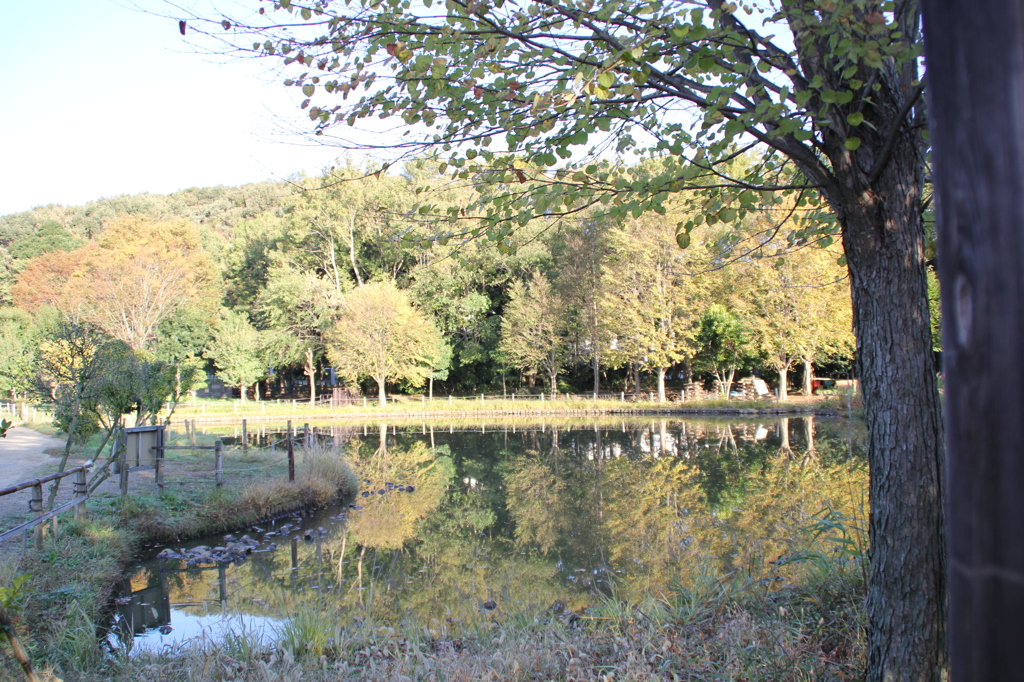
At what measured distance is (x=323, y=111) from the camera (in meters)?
3.74

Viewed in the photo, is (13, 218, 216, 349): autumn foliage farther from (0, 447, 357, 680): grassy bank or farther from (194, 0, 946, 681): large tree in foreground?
(194, 0, 946, 681): large tree in foreground

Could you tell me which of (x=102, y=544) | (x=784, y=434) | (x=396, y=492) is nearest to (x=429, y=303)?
(x=784, y=434)

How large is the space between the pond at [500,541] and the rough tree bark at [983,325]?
12.5 feet

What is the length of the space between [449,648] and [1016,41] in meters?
4.94

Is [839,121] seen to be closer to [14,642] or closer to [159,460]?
[14,642]

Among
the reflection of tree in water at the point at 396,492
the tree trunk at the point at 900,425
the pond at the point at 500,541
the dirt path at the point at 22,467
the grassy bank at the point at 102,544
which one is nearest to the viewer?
the tree trunk at the point at 900,425

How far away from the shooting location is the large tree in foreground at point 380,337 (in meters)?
36.6

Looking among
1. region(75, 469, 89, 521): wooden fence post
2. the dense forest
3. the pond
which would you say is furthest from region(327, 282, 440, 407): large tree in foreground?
region(75, 469, 89, 521): wooden fence post

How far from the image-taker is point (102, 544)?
28.7 ft

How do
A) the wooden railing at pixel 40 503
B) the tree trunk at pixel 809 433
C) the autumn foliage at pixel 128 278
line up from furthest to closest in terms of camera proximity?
the autumn foliage at pixel 128 278 → the tree trunk at pixel 809 433 → the wooden railing at pixel 40 503

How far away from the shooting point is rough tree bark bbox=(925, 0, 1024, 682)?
932 millimetres

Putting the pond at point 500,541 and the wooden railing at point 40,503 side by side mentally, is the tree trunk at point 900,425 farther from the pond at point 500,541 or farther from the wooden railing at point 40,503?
the wooden railing at point 40,503

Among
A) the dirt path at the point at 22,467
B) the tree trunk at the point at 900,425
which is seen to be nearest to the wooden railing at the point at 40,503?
the dirt path at the point at 22,467

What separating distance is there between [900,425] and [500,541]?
27.1 ft
